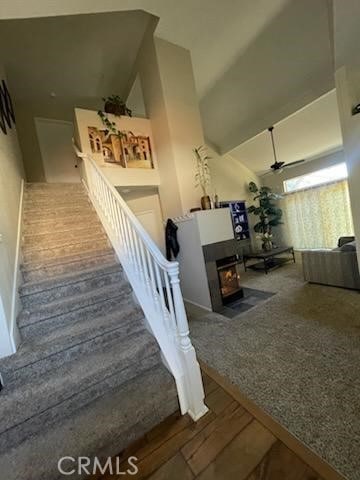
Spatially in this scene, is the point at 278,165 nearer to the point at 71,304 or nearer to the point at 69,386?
the point at 71,304

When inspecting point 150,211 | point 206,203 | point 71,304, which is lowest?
point 71,304

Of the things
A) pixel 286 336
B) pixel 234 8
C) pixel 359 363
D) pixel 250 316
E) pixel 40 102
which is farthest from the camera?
pixel 40 102

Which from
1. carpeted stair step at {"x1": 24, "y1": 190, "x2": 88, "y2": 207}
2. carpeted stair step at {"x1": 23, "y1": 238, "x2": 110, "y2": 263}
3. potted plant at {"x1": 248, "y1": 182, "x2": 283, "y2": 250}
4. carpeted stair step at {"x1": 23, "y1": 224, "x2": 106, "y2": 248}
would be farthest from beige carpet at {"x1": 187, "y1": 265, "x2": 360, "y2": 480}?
potted plant at {"x1": 248, "y1": 182, "x2": 283, "y2": 250}

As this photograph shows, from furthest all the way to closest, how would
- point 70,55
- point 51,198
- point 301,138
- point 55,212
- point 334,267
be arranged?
point 301,138 < point 70,55 < point 51,198 < point 334,267 < point 55,212

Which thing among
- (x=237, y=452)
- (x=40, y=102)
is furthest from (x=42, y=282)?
(x=40, y=102)

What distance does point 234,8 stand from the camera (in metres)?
3.25

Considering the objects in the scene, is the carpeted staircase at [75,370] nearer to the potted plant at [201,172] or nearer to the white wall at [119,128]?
the white wall at [119,128]

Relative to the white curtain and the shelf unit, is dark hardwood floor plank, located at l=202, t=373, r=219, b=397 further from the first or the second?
the white curtain

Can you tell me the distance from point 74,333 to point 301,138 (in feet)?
20.2

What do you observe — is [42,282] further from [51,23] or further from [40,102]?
[40,102]

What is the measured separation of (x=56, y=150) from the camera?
17.8ft

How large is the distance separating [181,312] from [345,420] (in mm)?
1196

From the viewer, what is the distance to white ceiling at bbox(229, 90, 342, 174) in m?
4.51

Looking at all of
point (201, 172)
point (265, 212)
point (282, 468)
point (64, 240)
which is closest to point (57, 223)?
point (64, 240)
